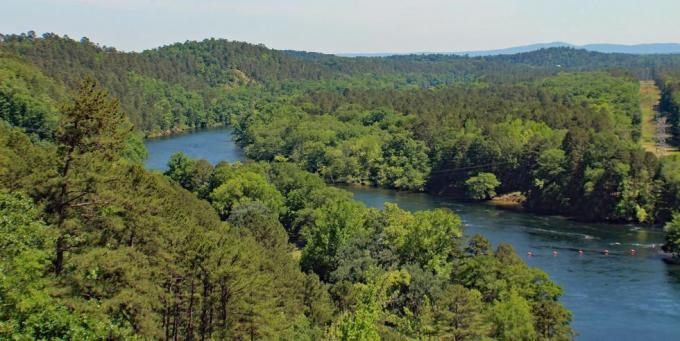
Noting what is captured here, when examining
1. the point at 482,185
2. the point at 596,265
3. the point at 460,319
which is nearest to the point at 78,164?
the point at 460,319

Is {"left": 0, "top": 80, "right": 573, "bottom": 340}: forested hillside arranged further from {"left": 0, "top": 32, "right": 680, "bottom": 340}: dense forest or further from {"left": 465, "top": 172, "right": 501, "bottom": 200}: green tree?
{"left": 465, "top": 172, "right": 501, "bottom": 200}: green tree

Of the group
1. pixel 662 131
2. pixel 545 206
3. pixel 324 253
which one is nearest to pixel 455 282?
pixel 324 253

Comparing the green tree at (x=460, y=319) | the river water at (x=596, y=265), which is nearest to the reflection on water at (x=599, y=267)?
the river water at (x=596, y=265)

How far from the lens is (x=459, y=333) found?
2900 cm

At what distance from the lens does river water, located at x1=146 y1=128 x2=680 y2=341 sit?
38.6 metres

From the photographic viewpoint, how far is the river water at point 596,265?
3862cm

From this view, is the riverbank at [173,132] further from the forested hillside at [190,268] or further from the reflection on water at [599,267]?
the forested hillside at [190,268]

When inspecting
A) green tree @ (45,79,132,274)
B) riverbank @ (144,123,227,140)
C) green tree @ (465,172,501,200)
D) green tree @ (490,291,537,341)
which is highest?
green tree @ (45,79,132,274)

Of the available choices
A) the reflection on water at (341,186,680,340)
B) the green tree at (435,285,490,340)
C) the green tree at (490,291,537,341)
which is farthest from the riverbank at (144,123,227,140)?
the green tree at (435,285,490,340)

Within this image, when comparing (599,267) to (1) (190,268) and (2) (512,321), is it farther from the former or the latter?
(1) (190,268)

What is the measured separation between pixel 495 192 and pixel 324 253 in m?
39.5

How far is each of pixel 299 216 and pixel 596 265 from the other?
68.0 ft

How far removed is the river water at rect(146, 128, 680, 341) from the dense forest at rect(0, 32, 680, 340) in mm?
3515

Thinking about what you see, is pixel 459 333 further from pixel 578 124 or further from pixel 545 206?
pixel 578 124
